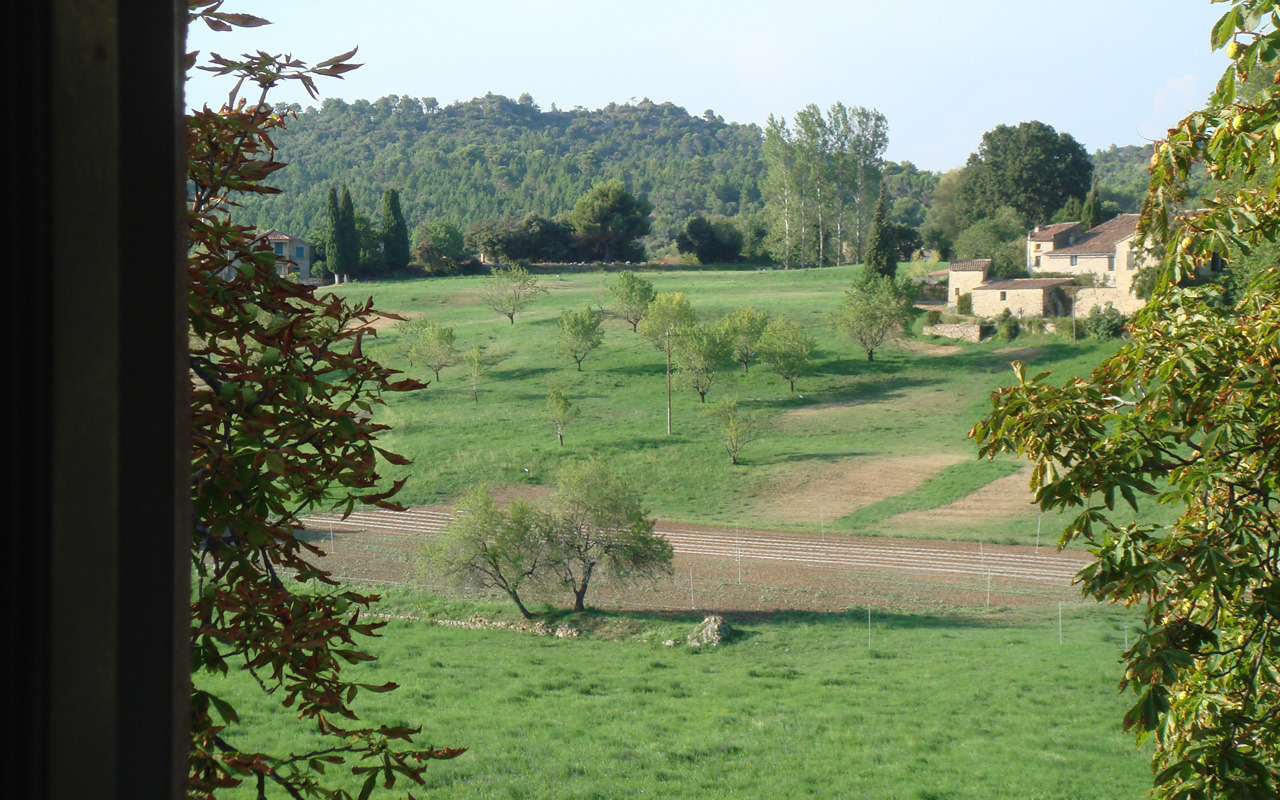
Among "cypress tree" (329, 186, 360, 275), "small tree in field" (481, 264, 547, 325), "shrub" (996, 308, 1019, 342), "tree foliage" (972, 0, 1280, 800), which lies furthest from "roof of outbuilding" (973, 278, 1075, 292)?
"tree foliage" (972, 0, 1280, 800)

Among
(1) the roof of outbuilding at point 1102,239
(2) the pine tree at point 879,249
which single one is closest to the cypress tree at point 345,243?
(2) the pine tree at point 879,249

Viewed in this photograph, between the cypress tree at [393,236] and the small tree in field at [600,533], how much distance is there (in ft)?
93.7

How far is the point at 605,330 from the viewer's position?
33312 millimetres

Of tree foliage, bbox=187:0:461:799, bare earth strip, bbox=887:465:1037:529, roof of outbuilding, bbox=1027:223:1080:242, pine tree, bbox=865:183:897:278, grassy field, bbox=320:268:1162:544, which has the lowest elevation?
bare earth strip, bbox=887:465:1037:529

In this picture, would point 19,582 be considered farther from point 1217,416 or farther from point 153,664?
point 1217,416

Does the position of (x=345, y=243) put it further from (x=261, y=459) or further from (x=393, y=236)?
(x=261, y=459)

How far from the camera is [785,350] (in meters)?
27.4

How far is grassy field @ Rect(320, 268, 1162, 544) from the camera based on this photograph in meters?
20.5

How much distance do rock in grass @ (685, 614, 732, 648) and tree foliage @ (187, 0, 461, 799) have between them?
11.3 meters

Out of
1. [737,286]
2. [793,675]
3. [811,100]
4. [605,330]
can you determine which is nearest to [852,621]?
[793,675]

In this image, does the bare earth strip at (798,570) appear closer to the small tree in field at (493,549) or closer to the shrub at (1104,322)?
the small tree in field at (493,549)

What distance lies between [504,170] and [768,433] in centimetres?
5695

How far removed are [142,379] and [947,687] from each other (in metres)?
11.3

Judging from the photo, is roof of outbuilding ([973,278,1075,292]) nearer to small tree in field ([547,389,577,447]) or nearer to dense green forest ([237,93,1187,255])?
small tree in field ([547,389,577,447])
